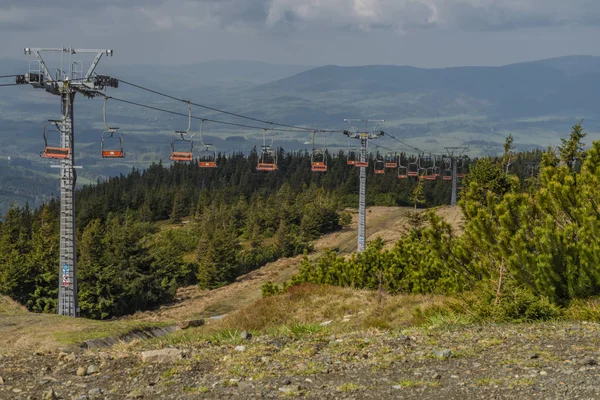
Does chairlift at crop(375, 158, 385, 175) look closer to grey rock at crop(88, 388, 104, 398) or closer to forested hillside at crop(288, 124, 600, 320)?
forested hillside at crop(288, 124, 600, 320)

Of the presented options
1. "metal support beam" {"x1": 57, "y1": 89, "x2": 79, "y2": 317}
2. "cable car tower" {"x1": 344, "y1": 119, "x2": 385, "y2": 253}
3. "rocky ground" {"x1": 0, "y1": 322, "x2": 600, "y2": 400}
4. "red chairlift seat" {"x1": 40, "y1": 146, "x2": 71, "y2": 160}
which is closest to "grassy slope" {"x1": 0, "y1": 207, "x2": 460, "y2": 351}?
"metal support beam" {"x1": 57, "y1": 89, "x2": 79, "y2": 317}

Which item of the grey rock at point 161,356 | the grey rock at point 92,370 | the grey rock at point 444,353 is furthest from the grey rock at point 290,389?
the grey rock at point 92,370

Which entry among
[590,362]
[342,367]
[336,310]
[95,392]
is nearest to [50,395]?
[95,392]

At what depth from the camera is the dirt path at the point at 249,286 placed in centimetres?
4588

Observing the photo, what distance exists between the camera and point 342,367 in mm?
11984

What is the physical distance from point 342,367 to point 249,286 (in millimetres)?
46325

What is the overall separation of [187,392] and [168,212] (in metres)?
111

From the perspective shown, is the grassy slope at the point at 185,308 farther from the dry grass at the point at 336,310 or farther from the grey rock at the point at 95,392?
the grey rock at the point at 95,392

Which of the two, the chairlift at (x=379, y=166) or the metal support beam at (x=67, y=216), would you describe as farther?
the chairlift at (x=379, y=166)

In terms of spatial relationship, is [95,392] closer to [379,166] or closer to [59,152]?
[59,152]

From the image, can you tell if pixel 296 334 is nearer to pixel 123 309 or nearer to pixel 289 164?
pixel 123 309

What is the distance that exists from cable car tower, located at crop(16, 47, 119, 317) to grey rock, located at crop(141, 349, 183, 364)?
17462 millimetres

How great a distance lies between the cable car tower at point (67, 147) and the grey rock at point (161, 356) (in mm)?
17462

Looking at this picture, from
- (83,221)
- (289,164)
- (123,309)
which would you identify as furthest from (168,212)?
(123,309)
